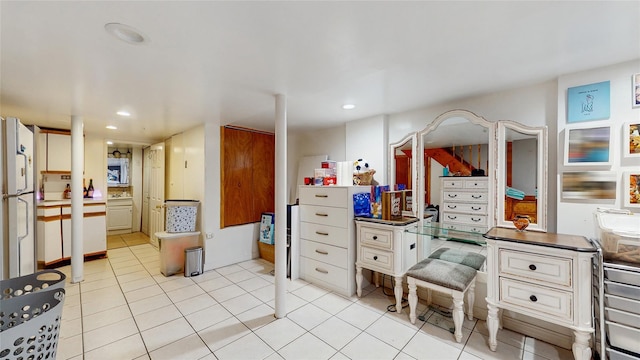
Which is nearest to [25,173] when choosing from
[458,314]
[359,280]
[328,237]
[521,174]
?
[328,237]

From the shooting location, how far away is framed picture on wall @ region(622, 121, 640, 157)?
169 centimetres

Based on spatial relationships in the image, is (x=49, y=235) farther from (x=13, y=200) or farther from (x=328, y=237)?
(x=328, y=237)

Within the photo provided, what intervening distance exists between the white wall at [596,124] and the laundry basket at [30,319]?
3.16 m

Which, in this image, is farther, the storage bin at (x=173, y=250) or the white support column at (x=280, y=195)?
the storage bin at (x=173, y=250)

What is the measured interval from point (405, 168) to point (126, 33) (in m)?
2.72

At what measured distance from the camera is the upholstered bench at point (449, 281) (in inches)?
77.4

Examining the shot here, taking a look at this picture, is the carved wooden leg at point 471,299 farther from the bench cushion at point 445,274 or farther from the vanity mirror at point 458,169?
the vanity mirror at point 458,169

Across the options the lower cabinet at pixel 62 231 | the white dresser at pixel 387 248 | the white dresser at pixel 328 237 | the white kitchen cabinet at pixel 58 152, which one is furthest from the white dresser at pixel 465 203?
the white kitchen cabinet at pixel 58 152

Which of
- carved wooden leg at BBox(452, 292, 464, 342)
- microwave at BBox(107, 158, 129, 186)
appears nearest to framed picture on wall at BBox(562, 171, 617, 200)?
carved wooden leg at BBox(452, 292, 464, 342)

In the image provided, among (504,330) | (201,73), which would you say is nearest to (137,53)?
(201,73)

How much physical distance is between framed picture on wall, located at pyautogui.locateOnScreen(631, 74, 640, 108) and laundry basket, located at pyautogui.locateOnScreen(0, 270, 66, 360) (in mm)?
3462

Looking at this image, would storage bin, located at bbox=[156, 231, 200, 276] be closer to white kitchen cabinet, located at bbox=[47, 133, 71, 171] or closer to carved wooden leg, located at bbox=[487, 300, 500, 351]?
white kitchen cabinet, located at bbox=[47, 133, 71, 171]

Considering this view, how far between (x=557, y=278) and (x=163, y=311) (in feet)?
10.8

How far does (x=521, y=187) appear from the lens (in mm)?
2199
